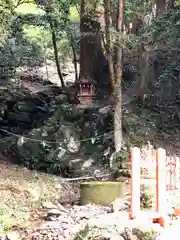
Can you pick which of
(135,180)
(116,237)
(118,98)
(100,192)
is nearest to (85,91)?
(118,98)

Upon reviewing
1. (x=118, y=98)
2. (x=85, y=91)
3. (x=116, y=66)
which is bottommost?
(x=118, y=98)

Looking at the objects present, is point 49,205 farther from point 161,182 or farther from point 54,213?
point 161,182

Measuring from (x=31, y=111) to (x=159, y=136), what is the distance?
555 cm

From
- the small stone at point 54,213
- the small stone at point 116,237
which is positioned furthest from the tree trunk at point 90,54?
the small stone at point 116,237

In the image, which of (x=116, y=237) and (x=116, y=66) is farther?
(x=116, y=66)

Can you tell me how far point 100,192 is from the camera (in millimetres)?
10484

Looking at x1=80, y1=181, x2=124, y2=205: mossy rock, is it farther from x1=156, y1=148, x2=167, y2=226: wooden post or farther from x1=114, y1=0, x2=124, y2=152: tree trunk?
x1=156, y1=148, x2=167, y2=226: wooden post

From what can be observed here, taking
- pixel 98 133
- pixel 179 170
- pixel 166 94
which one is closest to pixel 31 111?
pixel 98 133

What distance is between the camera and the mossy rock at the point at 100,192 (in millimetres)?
10445

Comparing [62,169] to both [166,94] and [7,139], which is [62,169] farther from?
[166,94]

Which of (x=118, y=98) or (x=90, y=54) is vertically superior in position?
(x=90, y=54)

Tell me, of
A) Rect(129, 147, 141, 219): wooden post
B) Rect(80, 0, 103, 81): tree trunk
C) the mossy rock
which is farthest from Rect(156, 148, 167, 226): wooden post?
Rect(80, 0, 103, 81): tree trunk

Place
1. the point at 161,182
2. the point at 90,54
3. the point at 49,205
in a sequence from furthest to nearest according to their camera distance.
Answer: the point at 90,54 < the point at 49,205 < the point at 161,182

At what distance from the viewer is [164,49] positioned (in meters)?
17.4
